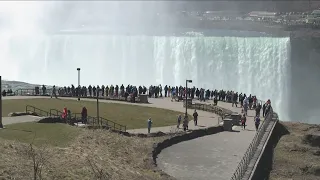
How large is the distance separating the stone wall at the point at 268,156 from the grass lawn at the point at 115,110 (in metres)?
5.40

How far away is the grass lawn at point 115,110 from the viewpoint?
28.9 metres

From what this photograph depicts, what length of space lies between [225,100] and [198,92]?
2.00 metres

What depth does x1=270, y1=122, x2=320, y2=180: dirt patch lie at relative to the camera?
22.0 meters

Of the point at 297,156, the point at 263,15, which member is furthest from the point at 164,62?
the point at 263,15

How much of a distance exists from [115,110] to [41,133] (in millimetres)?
10622


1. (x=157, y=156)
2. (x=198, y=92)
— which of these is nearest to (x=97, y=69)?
(x=198, y=92)

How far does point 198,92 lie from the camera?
39.3 metres

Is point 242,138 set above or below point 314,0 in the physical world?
below

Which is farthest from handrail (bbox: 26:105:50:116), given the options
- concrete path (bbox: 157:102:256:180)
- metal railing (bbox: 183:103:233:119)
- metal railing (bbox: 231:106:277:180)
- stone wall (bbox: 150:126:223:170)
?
metal railing (bbox: 231:106:277:180)

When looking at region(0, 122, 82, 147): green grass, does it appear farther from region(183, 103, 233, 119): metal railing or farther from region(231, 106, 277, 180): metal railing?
region(183, 103, 233, 119): metal railing

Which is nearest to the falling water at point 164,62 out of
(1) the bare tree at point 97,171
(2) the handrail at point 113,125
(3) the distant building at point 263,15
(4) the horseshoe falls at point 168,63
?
(4) the horseshoe falls at point 168,63

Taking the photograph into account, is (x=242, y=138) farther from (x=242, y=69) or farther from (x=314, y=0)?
(x=314, y=0)

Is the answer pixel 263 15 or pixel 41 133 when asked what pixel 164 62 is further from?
pixel 263 15

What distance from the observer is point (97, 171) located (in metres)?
16.3
